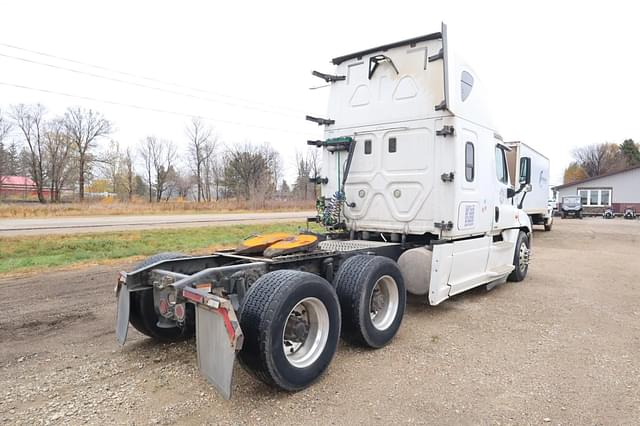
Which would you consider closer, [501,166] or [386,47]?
[386,47]

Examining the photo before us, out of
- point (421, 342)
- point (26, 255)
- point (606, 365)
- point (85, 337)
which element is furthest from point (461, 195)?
point (26, 255)

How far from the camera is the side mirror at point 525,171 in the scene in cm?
693

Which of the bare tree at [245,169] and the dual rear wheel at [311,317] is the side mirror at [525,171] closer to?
the dual rear wheel at [311,317]

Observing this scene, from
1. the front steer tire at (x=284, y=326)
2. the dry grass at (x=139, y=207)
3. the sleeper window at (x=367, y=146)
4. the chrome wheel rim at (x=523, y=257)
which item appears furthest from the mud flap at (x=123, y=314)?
the dry grass at (x=139, y=207)

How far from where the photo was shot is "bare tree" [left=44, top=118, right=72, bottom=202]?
148 feet

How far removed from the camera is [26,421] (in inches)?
108

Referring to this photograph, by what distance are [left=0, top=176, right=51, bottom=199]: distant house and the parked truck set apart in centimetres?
4594

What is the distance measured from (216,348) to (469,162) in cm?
433

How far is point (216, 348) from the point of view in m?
2.82

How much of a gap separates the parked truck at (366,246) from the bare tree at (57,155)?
160ft

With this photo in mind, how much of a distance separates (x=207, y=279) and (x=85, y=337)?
193 centimetres

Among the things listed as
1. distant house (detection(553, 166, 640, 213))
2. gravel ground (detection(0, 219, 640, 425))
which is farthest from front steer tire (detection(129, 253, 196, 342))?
distant house (detection(553, 166, 640, 213))

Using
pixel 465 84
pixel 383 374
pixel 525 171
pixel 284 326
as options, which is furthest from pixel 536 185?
pixel 284 326

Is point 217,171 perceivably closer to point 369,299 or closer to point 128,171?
point 128,171
